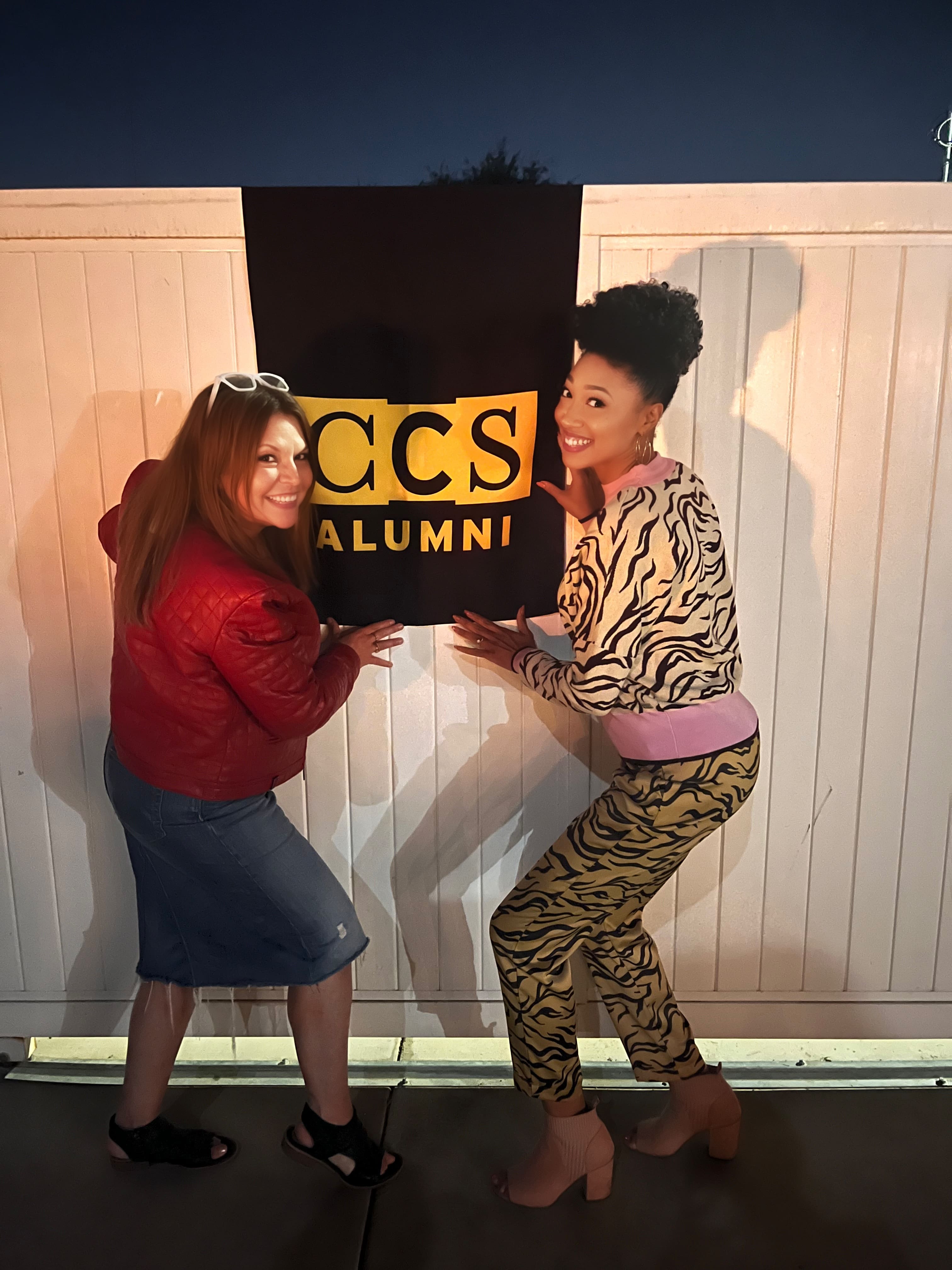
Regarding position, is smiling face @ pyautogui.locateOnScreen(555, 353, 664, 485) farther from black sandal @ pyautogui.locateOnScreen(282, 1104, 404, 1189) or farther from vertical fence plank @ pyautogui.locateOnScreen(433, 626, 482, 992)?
black sandal @ pyautogui.locateOnScreen(282, 1104, 404, 1189)

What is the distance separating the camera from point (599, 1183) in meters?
1.67

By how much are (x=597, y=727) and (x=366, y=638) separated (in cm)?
60

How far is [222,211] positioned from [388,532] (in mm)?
739

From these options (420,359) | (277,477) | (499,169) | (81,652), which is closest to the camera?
(277,477)

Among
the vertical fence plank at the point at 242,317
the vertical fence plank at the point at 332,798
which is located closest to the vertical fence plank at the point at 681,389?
the vertical fence plank at the point at 242,317

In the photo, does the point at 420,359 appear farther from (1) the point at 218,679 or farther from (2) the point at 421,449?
(1) the point at 218,679

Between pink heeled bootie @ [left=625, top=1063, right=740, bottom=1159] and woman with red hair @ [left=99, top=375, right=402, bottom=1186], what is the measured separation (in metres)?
0.63

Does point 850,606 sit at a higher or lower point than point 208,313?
lower

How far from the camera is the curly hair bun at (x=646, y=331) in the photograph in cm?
154

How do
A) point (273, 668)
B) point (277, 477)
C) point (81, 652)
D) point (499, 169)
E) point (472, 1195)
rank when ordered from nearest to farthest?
1. point (273, 668)
2. point (277, 477)
3. point (472, 1195)
4. point (81, 652)
5. point (499, 169)

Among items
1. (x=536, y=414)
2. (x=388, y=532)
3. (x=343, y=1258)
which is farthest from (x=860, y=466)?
(x=343, y=1258)

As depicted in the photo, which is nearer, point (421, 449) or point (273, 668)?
point (273, 668)

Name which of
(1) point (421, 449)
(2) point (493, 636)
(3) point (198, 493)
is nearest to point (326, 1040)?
(2) point (493, 636)

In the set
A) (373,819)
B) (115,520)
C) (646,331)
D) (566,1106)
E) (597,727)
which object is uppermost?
(646,331)
